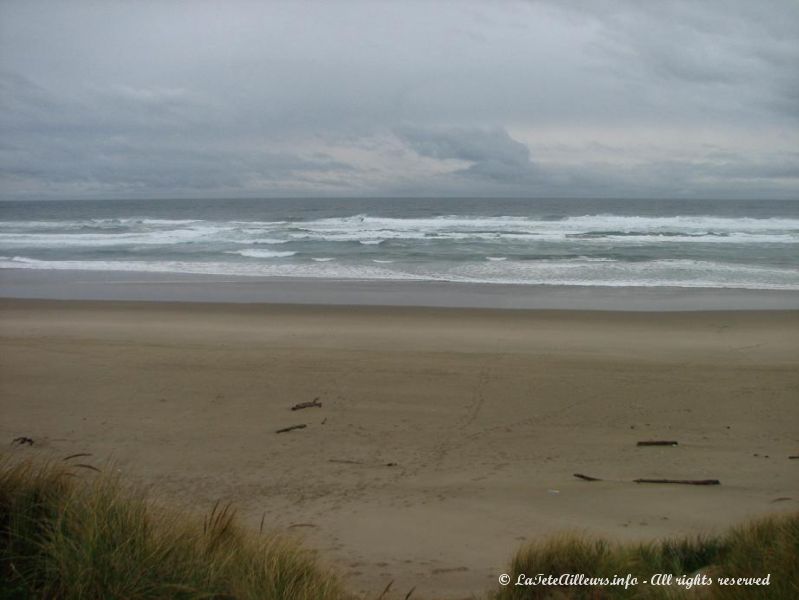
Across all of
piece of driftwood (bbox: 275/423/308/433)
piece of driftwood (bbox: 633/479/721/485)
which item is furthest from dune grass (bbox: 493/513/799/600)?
piece of driftwood (bbox: 275/423/308/433)

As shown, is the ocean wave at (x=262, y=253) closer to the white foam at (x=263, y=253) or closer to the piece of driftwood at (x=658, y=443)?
the white foam at (x=263, y=253)

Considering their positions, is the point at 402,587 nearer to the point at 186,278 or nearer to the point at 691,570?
the point at 691,570

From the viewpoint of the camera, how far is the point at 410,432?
731cm

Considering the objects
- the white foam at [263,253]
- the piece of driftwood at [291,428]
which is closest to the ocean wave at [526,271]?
the white foam at [263,253]

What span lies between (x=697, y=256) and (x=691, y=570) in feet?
86.9

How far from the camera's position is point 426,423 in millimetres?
7613

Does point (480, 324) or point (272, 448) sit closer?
point (272, 448)

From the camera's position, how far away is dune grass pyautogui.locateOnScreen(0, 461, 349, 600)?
9.50ft

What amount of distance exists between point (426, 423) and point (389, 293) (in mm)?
10805

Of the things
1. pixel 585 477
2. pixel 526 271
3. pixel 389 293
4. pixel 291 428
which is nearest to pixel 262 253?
pixel 526 271

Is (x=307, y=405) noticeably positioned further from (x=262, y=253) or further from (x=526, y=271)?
(x=262, y=253)

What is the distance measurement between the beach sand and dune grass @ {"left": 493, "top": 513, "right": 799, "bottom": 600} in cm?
45

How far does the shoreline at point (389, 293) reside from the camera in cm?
1644

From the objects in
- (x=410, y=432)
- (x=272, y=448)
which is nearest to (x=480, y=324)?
(x=410, y=432)
